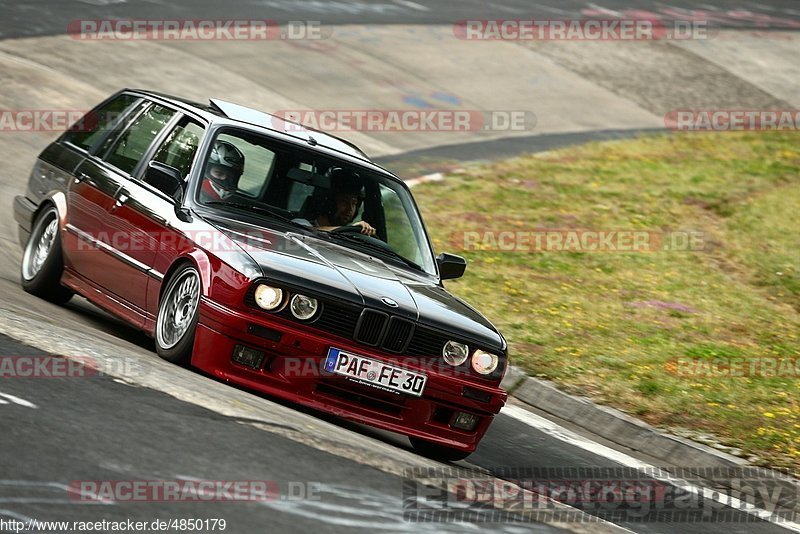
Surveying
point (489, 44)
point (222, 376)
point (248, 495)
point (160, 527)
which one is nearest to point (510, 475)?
point (222, 376)

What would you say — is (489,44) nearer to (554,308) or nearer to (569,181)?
(569,181)

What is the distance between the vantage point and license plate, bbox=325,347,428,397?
705 cm

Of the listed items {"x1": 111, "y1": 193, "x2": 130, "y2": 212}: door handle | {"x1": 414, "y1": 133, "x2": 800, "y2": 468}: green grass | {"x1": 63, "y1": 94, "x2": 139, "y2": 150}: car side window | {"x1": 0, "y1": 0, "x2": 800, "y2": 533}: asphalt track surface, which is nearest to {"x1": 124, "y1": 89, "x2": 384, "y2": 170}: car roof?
{"x1": 63, "y1": 94, "x2": 139, "y2": 150}: car side window

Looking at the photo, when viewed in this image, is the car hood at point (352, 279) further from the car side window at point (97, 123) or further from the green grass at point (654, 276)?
the green grass at point (654, 276)

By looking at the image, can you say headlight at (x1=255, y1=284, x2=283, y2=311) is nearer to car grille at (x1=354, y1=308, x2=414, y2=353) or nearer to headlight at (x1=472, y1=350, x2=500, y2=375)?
car grille at (x1=354, y1=308, x2=414, y2=353)

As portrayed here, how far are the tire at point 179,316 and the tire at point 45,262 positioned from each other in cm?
173

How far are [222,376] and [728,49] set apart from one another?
24475 mm

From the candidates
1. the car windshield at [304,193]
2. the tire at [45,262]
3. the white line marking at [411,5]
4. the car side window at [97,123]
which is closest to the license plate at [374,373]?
the car windshield at [304,193]

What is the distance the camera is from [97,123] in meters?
9.74

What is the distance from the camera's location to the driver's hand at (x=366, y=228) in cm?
842

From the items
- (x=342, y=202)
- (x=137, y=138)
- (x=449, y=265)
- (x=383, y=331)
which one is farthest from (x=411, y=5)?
(x=383, y=331)

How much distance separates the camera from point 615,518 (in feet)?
22.7

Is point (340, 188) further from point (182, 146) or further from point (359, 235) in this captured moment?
point (182, 146)

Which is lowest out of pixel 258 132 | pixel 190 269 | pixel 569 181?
pixel 569 181
